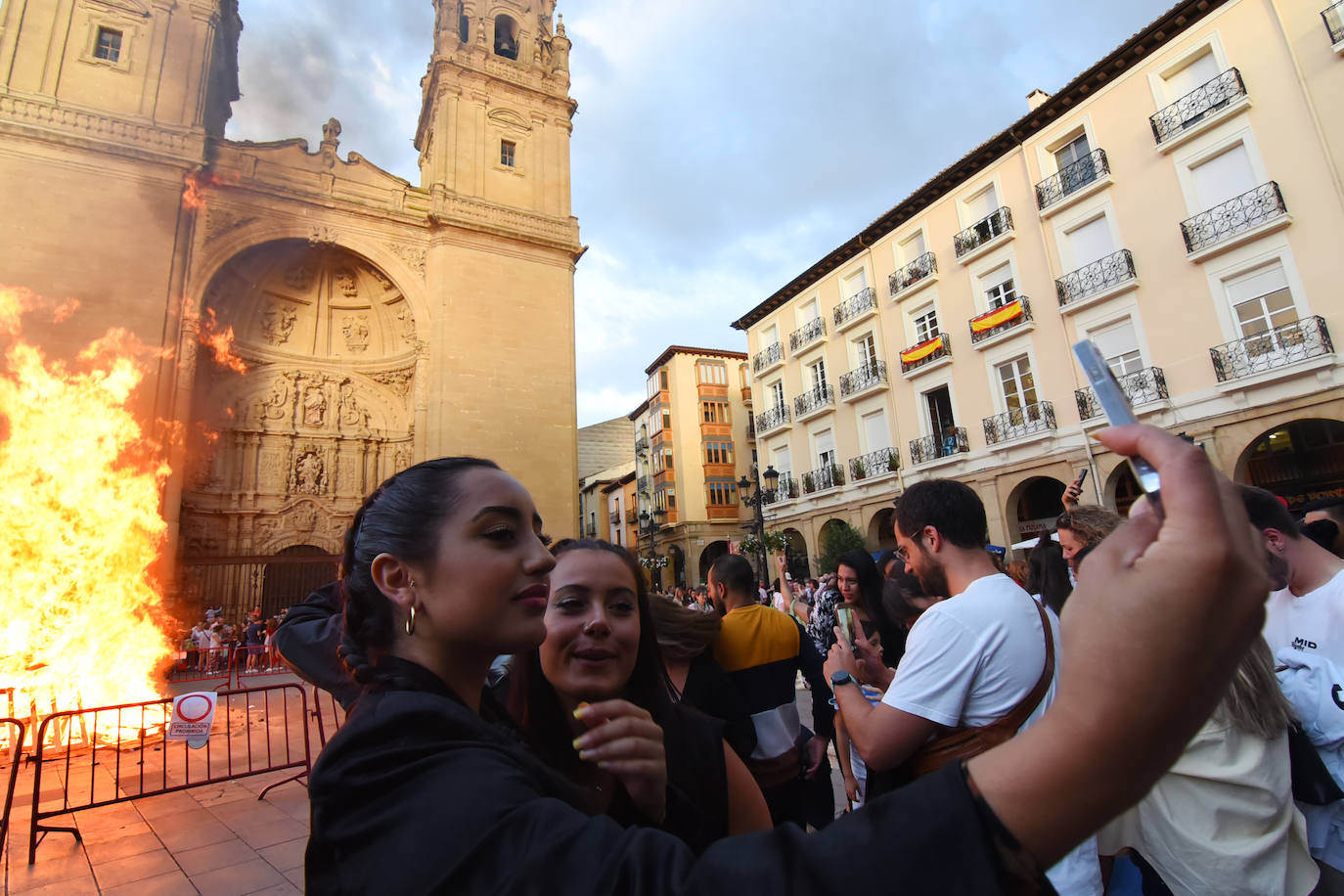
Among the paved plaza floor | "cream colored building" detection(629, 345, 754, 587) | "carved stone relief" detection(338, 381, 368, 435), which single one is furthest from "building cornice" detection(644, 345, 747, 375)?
the paved plaza floor

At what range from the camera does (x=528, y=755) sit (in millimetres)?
890

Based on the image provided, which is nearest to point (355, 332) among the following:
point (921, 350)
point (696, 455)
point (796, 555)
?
point (921, 350)

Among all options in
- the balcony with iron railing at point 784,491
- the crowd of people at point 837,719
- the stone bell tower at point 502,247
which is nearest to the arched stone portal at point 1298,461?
the balcony with iron railing at point 784,491

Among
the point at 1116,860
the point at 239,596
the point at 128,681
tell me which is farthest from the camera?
the point at 239,596

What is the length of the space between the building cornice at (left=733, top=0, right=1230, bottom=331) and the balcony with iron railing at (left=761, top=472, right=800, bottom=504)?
7.39 meters

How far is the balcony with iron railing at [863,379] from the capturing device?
68.5 ft

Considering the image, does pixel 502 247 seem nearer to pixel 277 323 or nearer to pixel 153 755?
pixel 277 323

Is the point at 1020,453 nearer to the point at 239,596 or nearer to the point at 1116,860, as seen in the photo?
the point at 1116,860

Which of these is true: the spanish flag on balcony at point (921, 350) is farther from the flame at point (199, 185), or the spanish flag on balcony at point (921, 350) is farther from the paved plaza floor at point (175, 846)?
the flame at point (199, 185)

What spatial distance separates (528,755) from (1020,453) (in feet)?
61.2

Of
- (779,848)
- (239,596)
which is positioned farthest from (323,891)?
(239,596)

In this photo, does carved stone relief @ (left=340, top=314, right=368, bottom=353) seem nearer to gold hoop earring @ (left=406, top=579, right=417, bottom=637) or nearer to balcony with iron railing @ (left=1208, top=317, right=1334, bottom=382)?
gold hoop earring @ (left=406, top=579, right=417, bottom=637)

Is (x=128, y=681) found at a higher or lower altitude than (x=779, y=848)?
lower

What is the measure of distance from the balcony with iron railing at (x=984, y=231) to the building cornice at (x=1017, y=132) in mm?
1599
